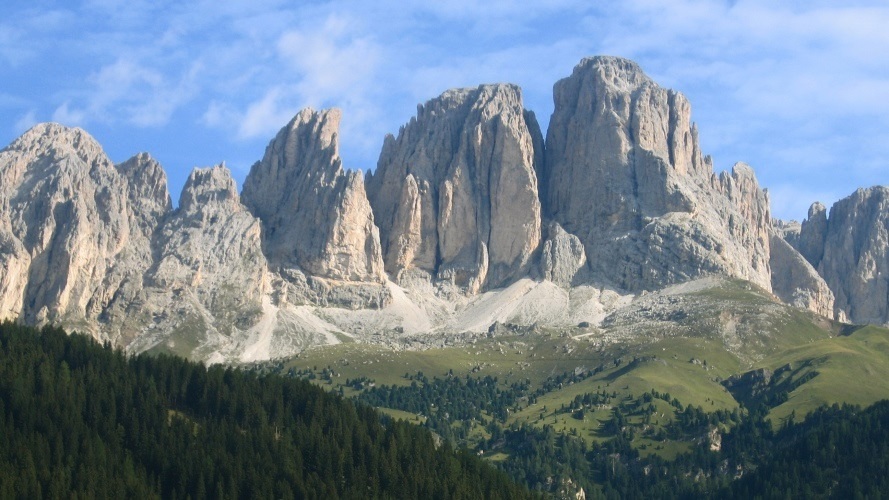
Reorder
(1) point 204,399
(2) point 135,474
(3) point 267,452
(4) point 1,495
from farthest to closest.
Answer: (1) point 204,399 < (3) point 267,452 < (2) point 135,474 < (4) point 1,495

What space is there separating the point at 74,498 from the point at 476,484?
56.5 meters

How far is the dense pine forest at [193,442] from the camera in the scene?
157m

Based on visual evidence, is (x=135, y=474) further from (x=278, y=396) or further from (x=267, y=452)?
(x=278, y=396)

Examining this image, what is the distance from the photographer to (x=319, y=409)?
193500 millimetres

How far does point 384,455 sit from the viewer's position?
179m

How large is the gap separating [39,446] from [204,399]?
3586 centimetres

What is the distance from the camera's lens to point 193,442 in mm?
171125

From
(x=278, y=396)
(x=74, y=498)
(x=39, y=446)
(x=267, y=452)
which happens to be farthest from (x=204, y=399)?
(x=74, y=498)

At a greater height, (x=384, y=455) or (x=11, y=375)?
(x=11, y=375)

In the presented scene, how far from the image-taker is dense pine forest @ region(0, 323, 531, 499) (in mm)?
156625

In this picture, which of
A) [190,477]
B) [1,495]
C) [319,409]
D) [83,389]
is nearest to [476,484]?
[319,409]

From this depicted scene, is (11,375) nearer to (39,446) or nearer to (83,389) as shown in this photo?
(83,389)

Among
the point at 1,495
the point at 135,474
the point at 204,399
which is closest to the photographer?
the point at 1,495

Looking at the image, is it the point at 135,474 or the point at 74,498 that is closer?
the point at 74,498
